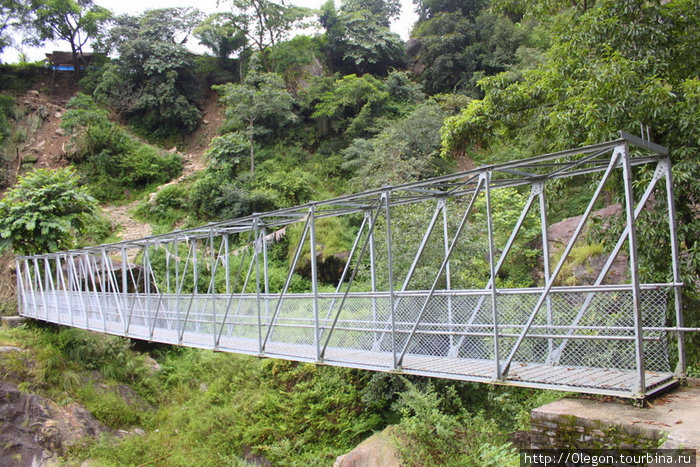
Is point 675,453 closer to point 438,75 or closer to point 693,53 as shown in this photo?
point 693,53

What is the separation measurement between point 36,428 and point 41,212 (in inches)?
269

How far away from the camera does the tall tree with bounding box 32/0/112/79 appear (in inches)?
1189

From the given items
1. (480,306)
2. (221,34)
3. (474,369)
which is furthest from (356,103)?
(474,369)

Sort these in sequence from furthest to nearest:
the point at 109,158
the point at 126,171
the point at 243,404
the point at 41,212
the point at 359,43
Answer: the point at 359,43
the point at 126,171
the point at 109,158
the point at 41,212
the point at 243,404

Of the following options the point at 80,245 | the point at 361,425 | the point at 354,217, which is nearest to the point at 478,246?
the point at 361,425

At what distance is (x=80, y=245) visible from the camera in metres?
21.3

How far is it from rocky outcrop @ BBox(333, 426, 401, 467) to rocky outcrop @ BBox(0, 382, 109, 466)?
698cm

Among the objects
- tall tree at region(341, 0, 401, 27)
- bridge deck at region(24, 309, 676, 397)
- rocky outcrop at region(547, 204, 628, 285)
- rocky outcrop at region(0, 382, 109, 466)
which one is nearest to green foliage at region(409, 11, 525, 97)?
tall tree at region(341, 0, 401, 27)

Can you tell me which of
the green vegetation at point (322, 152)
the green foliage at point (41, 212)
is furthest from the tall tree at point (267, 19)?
the green foliage at point (41, 212)

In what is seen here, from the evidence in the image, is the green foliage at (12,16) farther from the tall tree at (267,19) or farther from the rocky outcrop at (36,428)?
the rocky outcrop at (36,428)

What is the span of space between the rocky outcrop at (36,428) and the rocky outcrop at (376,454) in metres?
6.98

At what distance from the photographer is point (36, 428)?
11938 mm

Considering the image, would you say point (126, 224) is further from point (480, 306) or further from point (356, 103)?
point (480, 306)

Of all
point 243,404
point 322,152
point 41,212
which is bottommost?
point 243,404
